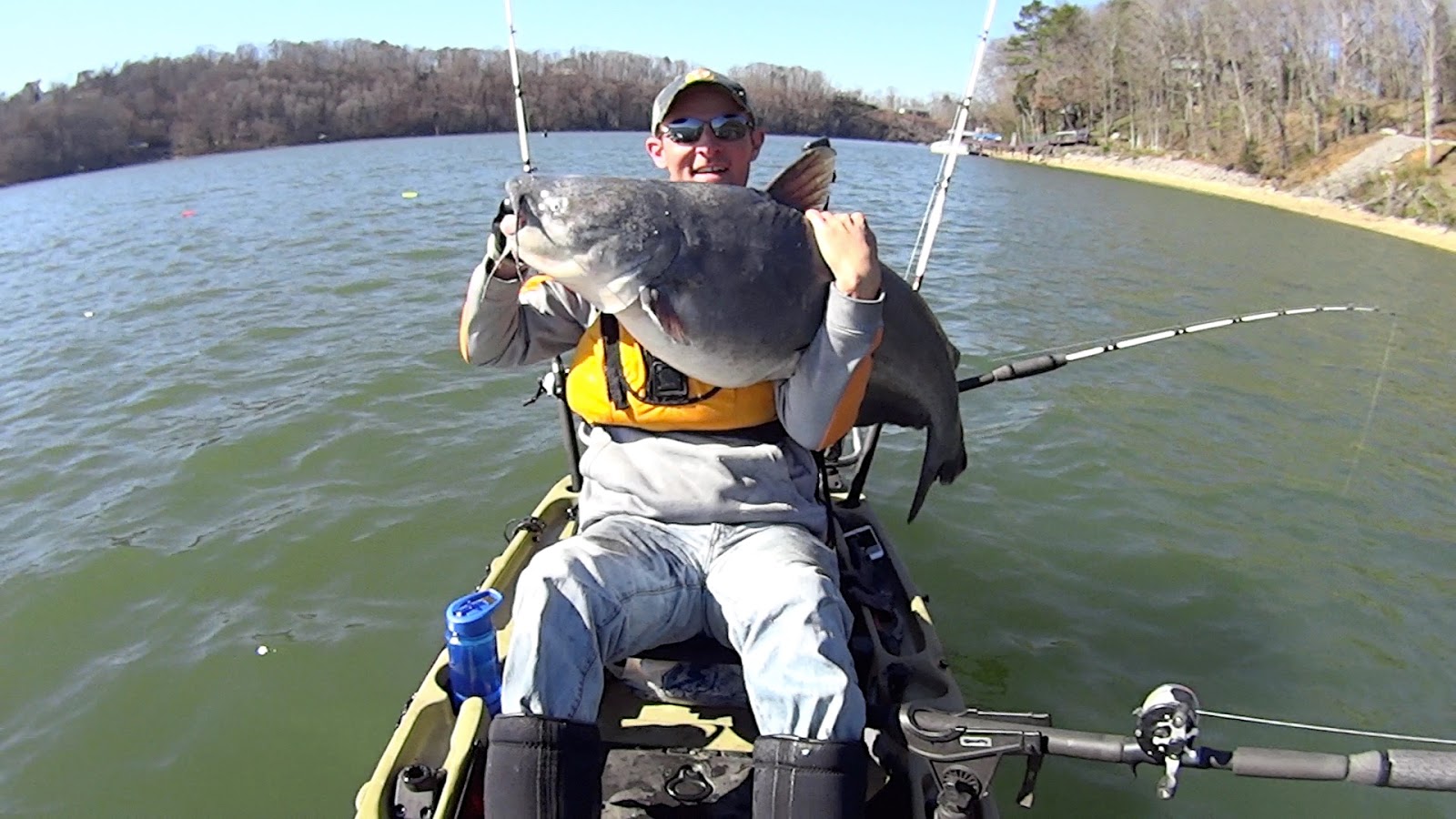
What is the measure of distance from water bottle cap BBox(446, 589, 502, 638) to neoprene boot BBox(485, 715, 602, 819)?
0.69m

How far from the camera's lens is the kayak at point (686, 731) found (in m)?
2.46

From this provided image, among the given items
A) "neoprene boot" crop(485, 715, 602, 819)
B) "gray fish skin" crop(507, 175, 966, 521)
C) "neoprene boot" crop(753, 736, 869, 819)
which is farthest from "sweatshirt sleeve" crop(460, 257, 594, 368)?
"neoprene boot" crop(753, 736, 869, 819)

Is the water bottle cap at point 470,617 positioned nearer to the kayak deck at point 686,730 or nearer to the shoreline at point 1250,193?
the kayak deck at point 686,730

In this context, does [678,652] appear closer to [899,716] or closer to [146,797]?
[899,716]

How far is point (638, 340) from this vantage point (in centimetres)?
292

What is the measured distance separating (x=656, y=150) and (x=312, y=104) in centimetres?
8334

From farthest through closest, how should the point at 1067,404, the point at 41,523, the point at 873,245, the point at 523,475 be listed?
the point at 1067,404, the point at 523,475, the point at 41,523, the point at 873,245

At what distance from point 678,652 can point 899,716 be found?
738 mm

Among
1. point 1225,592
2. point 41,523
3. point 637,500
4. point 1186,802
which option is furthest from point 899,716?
point 41,523

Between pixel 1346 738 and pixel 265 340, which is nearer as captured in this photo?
pixel 1346 738

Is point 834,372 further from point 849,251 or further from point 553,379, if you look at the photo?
point 553,379

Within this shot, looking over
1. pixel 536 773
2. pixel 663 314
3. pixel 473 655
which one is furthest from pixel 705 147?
pixel 536 773

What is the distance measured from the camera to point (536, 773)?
2.16 m

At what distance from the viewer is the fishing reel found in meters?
2.20
